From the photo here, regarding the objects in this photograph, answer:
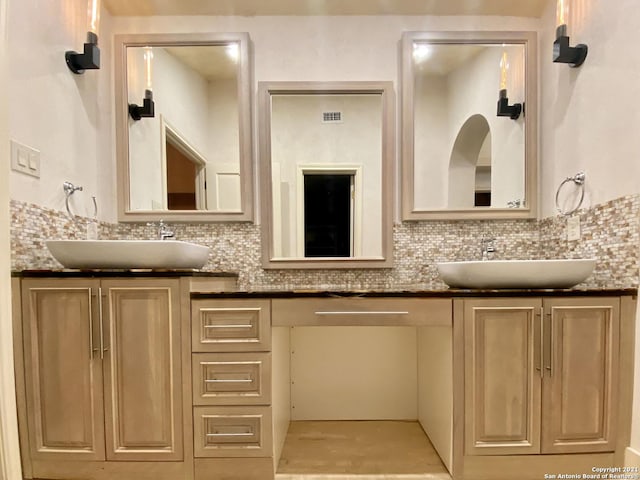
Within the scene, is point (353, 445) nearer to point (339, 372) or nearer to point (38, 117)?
point (339, 372)

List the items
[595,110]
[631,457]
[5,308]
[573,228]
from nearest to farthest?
[5,308]
[631,457]
[595,110]
[573,228]

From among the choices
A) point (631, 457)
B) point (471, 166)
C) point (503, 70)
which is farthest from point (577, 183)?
point (631, 457)

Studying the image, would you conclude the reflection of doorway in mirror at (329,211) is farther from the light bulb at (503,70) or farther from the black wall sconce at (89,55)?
the black wall sconce at (89,55)

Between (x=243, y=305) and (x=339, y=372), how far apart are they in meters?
0.80

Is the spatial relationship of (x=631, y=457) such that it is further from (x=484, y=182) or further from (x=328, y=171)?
(x=328, y=171)

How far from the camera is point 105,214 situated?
1.72m

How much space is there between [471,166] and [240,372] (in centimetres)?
147

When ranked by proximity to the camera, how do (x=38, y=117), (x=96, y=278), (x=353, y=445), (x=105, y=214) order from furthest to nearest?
(x=105, y=214) < (x=353, y=445) < (x=38, y=117) < (x=96, y=278)

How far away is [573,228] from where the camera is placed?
1.53m

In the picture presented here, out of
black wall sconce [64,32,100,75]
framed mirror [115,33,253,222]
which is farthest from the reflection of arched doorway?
black wall sconce [64,32,100,75]

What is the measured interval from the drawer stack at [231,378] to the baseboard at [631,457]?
132cm

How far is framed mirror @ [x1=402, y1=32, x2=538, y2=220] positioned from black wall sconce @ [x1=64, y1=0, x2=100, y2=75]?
147 centimetres

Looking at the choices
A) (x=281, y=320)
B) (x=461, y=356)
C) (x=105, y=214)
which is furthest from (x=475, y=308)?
(x=105, y=214)

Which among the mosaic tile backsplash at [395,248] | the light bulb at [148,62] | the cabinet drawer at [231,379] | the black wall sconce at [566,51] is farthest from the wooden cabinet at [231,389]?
the black wall sconce at [566,51]
